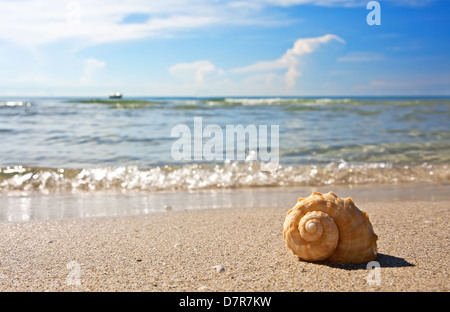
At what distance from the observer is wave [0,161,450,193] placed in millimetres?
7234

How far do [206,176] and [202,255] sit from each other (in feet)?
14.0

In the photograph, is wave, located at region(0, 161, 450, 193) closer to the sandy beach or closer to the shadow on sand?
the sandy beach

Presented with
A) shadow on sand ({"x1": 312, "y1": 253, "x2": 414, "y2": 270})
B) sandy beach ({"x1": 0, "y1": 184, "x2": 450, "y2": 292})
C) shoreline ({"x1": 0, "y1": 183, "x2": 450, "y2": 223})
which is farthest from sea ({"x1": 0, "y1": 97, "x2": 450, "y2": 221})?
shadow on sand ({"x1": 312, "y1": 253, "x2": 414, "y2": 270})

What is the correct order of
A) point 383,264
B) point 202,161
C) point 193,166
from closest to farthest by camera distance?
point 383,264, point 193,166, point 202,161

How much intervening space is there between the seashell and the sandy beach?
0.09 metres

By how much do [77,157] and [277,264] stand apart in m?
7.27

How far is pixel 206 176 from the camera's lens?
25.1 feet

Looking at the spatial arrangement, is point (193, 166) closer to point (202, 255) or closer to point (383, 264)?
point (202, 255)

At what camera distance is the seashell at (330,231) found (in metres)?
2.92

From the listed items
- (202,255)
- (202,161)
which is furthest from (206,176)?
(202,255)

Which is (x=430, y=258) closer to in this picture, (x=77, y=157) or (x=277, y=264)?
(x=277, y=264)

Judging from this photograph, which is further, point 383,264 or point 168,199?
point 168,199
